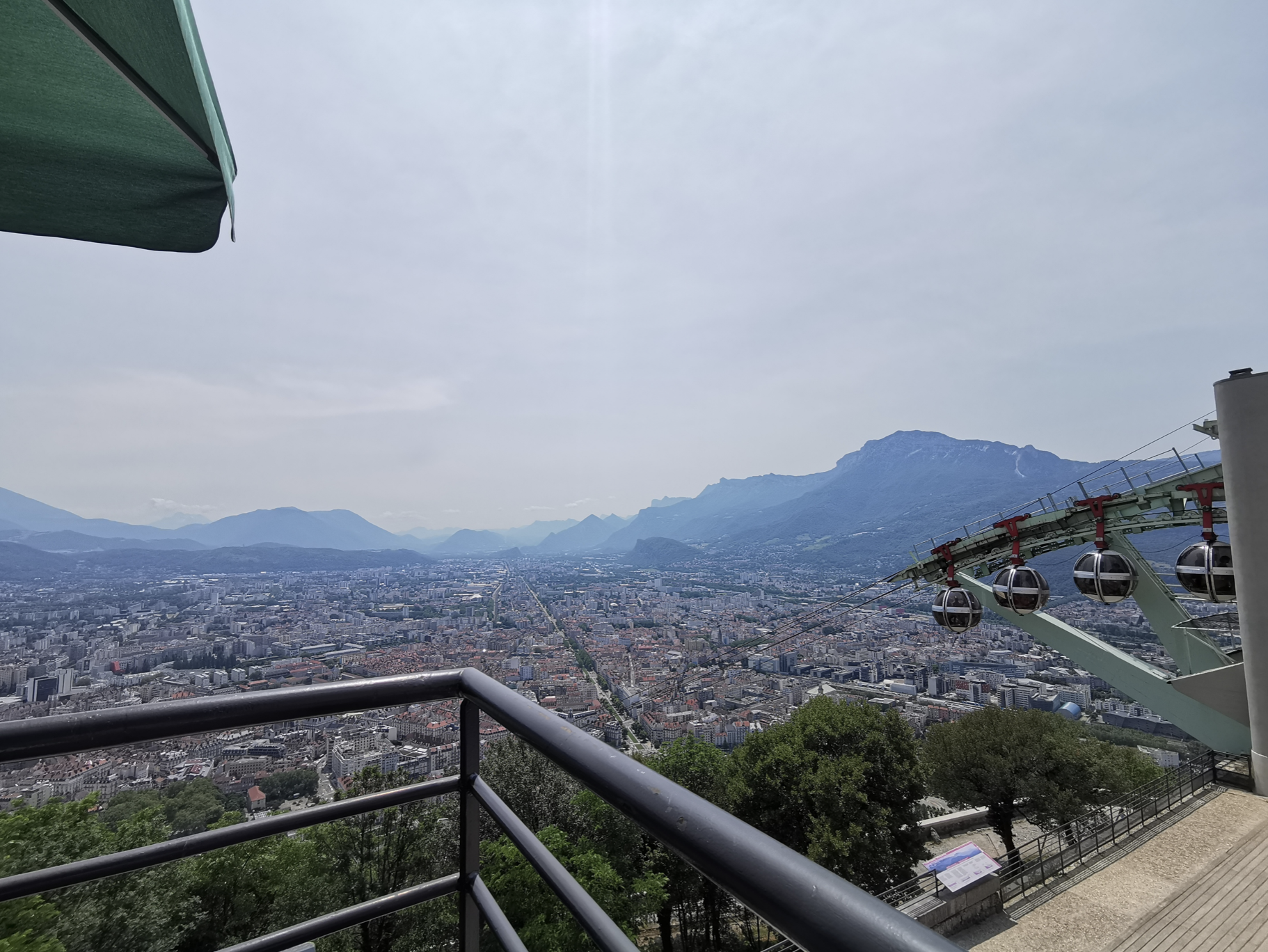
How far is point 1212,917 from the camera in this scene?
4621 millimetres

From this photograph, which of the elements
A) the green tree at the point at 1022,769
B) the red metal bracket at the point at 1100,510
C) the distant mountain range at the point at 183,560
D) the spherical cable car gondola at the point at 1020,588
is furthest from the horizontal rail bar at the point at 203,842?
the distant mountain range at the point at 183,560

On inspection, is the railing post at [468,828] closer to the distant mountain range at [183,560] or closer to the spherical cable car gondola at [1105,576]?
the spherical cable car gondola at [1105,576]

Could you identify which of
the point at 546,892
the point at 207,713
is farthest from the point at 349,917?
the point at 546,892

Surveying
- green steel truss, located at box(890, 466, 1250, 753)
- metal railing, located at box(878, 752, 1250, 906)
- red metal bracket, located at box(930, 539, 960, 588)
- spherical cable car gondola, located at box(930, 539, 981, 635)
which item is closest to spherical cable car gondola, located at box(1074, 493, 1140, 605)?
green steel truss, located at box(890, 466, 1250, 753)

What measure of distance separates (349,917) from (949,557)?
919 cm

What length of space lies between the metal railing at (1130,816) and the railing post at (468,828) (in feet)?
24.9

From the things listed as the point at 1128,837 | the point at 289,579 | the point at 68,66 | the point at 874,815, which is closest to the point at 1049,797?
the point at 874,815

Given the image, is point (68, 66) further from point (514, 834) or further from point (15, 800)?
point (15, 800)

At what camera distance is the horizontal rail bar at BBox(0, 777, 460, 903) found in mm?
907

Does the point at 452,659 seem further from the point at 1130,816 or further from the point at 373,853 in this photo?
the point at 1130,816

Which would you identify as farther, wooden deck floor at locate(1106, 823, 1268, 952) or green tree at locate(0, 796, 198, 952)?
green tree at locate(0, 796, 198, 952)

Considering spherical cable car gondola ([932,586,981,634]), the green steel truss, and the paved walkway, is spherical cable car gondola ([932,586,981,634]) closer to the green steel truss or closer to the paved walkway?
the green steel truss

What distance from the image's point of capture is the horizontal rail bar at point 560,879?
0.60 meters

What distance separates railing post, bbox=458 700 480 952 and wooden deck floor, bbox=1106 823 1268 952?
6332 mm
